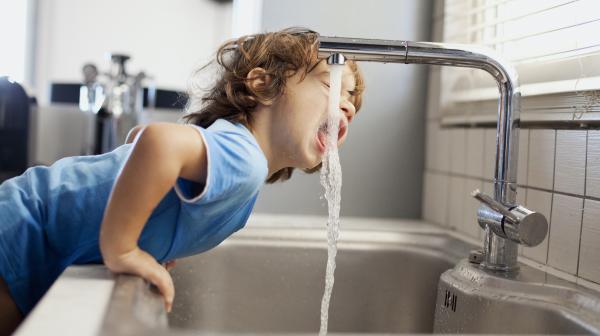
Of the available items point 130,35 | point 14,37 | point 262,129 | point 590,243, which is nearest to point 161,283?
point 262,129

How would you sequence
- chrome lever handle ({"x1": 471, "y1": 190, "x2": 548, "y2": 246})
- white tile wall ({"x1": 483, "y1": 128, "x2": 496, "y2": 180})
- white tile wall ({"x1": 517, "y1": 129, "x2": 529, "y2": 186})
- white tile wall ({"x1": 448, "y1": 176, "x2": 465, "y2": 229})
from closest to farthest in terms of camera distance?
1. chrome lever handle ({"x1": 471, "y1": 190, "x2": 548, "y2": 246})
2. white tile wall ({"x1": 517, "y1": 129, "x2": 529, "y2": 186})
3. white tile wall ({"x1": 483, "y1": 128, "x2": 496, "y2": 180})
4. white tile wall ({"x1": 448, "y1": 176, "x2": 465, "y2": 229})

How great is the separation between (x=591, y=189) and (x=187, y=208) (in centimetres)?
49

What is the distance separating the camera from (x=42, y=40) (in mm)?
3375

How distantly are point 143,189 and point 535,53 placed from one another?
25.4 inches

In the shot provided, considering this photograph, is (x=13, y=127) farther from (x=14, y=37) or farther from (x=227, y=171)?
(x=14, y=37)

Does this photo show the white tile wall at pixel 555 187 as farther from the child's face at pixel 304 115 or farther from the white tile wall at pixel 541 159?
the child's face at pixel 304 115

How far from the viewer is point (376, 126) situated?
4.40ft

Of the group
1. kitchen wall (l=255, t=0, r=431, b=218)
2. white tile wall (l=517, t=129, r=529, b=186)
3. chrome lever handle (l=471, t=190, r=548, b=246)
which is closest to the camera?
chrome lever handle (l=471, t=190, r=548, b=246)

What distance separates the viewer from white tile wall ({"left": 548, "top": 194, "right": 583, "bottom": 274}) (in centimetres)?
81

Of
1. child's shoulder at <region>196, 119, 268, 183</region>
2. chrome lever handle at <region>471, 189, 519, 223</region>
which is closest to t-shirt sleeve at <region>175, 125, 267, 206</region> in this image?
child's shoulder at <region>196, 119, 268, 183</region>

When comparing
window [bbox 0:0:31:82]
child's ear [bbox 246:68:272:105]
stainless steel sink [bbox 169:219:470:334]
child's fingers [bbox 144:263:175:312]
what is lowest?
stainless steel sink [bbox 169:219:470:334]

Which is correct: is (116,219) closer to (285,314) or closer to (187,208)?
(187,208)

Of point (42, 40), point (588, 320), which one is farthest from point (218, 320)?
point (42, 40)

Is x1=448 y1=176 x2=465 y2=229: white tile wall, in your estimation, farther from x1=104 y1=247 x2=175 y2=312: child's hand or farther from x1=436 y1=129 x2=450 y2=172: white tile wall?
x1=104 y1=247 x2=175 y2=312: child's hand
